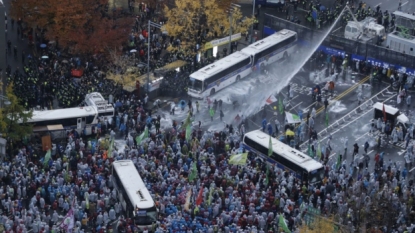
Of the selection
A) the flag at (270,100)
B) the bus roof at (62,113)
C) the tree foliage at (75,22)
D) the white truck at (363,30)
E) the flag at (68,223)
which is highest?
the tree foliage at (75,22)

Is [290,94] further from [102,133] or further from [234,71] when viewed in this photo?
A: [102,133]

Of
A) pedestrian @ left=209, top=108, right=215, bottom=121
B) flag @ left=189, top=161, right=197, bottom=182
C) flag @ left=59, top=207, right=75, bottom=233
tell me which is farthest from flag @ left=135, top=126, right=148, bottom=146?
flag @ left=59, top=207, right=75, bottom=233

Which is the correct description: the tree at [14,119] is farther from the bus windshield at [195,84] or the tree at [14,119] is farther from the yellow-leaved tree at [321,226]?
the yellow-leaved tree at [321,226]

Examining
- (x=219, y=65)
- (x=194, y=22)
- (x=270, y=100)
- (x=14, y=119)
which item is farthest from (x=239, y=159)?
(x=194, y=22)

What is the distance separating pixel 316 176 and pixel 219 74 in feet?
57.4

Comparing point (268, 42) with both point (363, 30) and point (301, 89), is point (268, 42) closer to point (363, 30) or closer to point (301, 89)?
point (301, 89)

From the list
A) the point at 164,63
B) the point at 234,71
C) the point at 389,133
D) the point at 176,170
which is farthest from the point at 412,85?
the point at 176,170

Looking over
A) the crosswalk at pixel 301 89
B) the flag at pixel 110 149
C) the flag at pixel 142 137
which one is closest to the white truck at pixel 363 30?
the crosswalk at pixel 301 89

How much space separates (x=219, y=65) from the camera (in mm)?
81938

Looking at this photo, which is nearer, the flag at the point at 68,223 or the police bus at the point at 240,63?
the flag at the point at 68,223

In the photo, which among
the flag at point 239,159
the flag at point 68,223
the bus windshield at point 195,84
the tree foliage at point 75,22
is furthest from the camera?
the tree foliage at point 75,22

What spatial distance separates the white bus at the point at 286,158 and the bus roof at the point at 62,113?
37.9ft

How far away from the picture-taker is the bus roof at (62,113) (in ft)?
235

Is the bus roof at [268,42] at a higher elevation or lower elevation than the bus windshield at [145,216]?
higher
